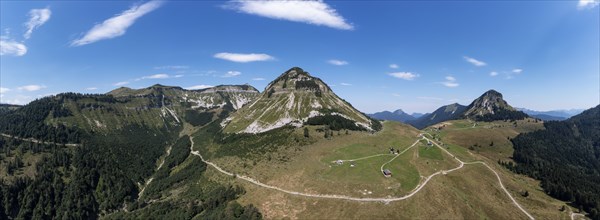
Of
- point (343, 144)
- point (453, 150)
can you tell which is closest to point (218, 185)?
point (343, 144)

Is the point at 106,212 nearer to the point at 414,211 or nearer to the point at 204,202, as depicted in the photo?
the point at 204,202

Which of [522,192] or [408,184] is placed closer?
[408,184]

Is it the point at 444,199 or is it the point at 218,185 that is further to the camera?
the point at 218,185

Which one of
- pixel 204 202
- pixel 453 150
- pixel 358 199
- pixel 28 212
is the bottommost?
pixel 28 212

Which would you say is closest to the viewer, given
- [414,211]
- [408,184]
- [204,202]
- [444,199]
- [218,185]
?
[414,211]

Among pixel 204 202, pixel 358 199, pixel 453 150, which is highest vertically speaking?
pixel 453 150

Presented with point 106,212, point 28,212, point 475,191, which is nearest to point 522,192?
point 475,191

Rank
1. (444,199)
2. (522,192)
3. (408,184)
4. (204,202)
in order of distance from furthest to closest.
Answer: (204,202)
(522,192)
(408,184)
(444,199)

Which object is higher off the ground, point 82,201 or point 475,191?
point 475,191

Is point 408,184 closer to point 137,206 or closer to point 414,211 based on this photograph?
point 414,211
